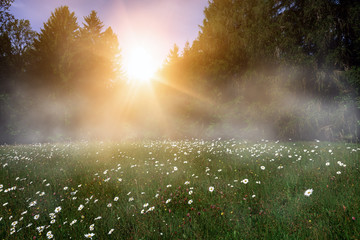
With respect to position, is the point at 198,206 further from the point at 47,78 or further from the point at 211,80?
the point at 47,78

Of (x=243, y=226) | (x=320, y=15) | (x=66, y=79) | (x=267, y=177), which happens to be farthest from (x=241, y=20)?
(x=66, y=79)

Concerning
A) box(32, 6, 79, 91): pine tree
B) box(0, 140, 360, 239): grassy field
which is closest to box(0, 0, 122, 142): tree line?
box(32, 6, 79, 91): pine tree

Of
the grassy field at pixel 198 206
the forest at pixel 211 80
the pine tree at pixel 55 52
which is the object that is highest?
the pine tree at pixel 55 52

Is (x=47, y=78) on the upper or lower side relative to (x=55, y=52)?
lower

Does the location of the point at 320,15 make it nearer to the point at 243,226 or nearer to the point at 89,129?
the point at 243,226

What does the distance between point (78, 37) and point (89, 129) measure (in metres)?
11.7

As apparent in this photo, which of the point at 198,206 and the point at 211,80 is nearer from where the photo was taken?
the point at 198,206

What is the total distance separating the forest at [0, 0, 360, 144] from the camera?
9312mm

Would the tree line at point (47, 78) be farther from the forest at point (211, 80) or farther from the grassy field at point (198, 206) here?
the grassy field at point (198, 206)

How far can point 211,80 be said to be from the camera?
13922mm

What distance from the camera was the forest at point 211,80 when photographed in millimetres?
9312

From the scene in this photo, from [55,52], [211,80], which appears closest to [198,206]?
[211,80]

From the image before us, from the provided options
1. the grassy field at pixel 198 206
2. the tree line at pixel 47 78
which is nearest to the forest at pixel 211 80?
the tree line at pixel 47 78

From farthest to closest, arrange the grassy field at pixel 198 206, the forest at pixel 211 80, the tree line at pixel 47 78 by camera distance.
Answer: the tree line at pixel 47 78, the forest at pixel 211 80, the grassy field at pixel 198 206
